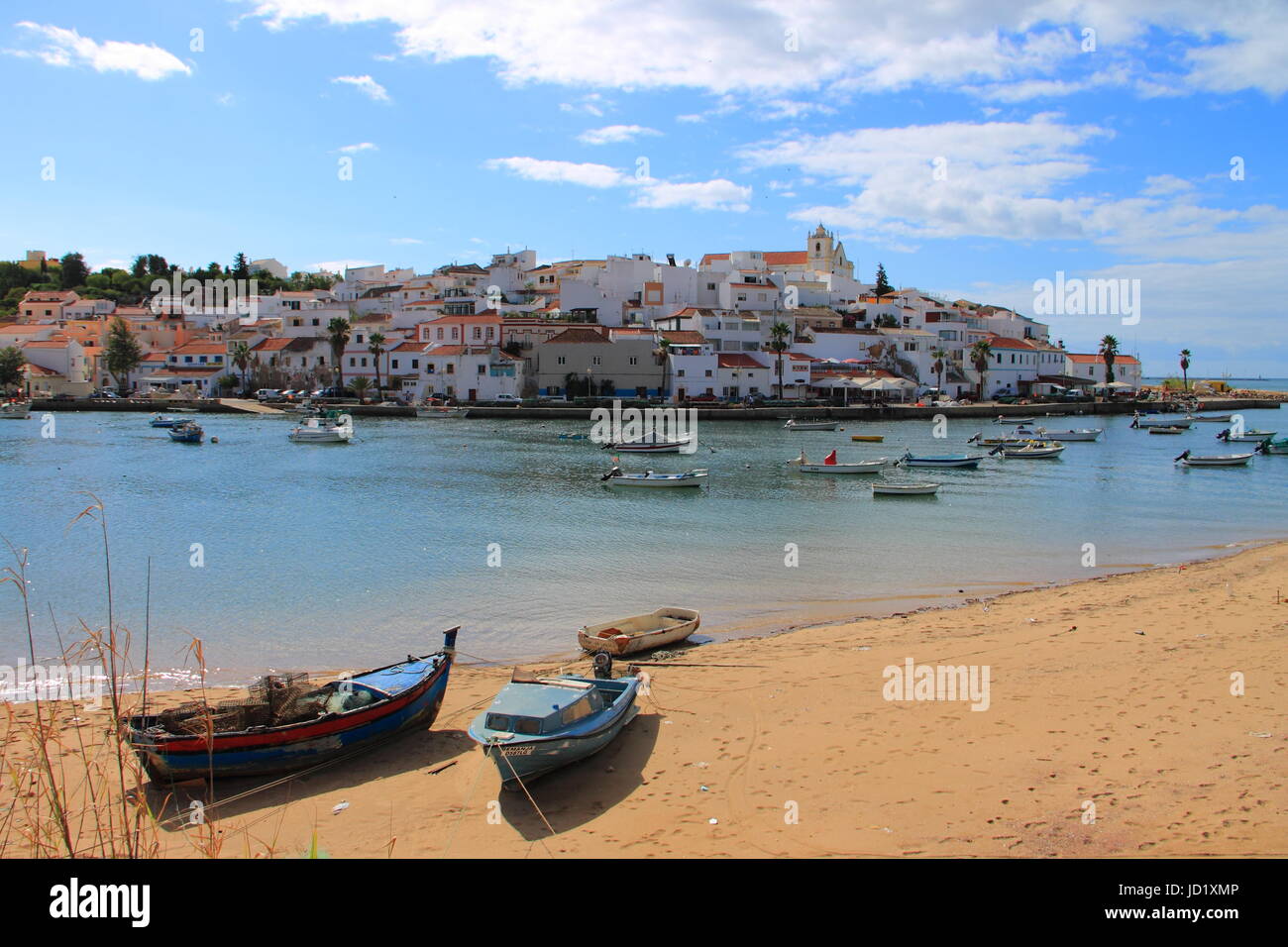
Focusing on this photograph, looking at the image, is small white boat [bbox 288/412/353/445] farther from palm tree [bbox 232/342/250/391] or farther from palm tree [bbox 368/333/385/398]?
palm tree [bbox 232/342/250/391]

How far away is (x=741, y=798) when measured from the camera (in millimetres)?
7945

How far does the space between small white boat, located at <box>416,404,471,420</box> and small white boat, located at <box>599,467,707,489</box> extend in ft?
114

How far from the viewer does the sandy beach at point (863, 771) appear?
6.95 metres

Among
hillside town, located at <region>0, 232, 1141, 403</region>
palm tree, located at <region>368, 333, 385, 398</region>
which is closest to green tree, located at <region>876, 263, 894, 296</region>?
hillside town, located at <region>0, 232, 1141, 403</region>

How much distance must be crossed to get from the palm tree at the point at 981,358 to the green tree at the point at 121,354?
254ft

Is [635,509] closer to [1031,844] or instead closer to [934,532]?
[934,532]

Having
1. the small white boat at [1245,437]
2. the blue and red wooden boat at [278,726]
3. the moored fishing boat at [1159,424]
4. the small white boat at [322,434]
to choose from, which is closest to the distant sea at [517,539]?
the blue and red wooden boat at [278,726]

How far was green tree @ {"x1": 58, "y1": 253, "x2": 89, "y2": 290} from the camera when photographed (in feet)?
356

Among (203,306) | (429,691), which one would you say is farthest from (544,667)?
(203,306)

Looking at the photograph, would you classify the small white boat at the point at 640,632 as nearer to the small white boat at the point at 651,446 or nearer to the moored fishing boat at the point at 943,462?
the moored fishing boat at the point at 943,462

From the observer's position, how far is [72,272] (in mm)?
109062

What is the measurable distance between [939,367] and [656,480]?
55.4 metres

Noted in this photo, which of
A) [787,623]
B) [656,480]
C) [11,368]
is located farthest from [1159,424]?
[11,368]
